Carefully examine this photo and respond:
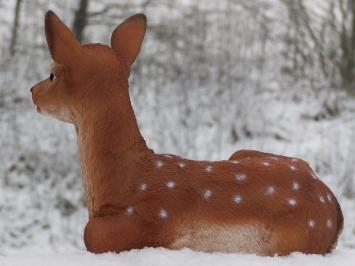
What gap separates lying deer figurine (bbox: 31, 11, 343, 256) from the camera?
133 centimetres

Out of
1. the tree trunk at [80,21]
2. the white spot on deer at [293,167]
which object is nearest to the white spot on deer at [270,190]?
the white spot on deer at [293,167]

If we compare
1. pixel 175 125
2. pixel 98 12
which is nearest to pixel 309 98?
pixel 175 125

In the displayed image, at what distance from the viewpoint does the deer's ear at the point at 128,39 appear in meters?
1.50

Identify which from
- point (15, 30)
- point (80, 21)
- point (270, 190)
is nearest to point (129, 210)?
point (270, 190)

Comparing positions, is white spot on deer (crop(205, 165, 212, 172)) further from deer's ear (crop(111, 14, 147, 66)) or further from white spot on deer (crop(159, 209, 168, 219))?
deer's ear (crop(111, 14, 147, 66))

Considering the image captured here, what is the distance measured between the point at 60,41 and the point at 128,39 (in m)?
0.19

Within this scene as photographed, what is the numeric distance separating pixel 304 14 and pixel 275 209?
5.38 metres

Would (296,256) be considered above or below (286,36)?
below

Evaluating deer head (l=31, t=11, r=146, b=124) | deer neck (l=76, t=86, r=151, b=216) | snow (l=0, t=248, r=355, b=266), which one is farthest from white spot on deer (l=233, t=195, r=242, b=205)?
deer head (l=31, t=11, r=146, b=124)

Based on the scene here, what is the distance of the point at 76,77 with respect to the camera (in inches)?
55.2

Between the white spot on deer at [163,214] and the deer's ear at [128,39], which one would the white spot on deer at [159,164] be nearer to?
the white spot on deer at [163,214]

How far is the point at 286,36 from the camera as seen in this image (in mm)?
6648

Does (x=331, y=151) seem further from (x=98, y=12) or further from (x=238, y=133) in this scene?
(x=98, y=12)

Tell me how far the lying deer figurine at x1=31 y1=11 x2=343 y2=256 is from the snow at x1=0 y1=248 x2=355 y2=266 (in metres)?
0.04
